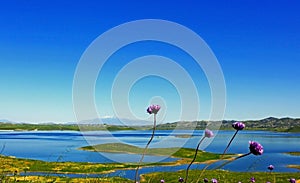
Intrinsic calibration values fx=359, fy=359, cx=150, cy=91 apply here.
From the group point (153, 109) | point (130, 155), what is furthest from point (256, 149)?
point (130, 155)

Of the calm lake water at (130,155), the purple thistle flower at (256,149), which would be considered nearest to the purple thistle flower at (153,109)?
the purple thistle flower at (256,149)

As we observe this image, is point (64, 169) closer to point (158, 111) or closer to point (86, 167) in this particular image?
point (86, 167)

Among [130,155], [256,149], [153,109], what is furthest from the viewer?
[130,155]

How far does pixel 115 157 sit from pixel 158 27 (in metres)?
44.2

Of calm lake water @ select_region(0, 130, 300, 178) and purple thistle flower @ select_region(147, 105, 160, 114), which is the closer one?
purple thistle flower @ select_region(147, 105, 160, 114)

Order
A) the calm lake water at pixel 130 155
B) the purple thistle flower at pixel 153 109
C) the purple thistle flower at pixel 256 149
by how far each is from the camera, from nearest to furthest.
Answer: the purple thistle flower at pixel 256 149, the purple thistle flower at pixel 153 109, the calm lake water at pixel 130 155

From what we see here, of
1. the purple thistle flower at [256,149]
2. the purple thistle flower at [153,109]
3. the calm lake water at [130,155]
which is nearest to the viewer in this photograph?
the purple thistle flower at [256,149]

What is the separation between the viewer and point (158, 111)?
382cm

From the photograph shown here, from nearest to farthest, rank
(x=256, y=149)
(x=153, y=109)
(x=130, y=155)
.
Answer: (x=256, y=149), (x=153, y=109), (x=130, y=155)

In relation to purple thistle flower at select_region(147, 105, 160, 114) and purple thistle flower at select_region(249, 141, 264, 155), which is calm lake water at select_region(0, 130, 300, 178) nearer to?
purple thistle flower at select_region(147, 105, 160, 114)

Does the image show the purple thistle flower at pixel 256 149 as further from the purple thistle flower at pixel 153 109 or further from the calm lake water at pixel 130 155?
the calm lake water at pixel 130 155

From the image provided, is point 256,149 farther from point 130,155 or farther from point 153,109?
point 130,155

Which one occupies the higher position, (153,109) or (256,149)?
(153,109)

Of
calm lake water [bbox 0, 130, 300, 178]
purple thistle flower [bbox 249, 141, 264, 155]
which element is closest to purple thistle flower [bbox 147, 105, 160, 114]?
purple thistle flower [bbox 249, 141, 264, 155]
